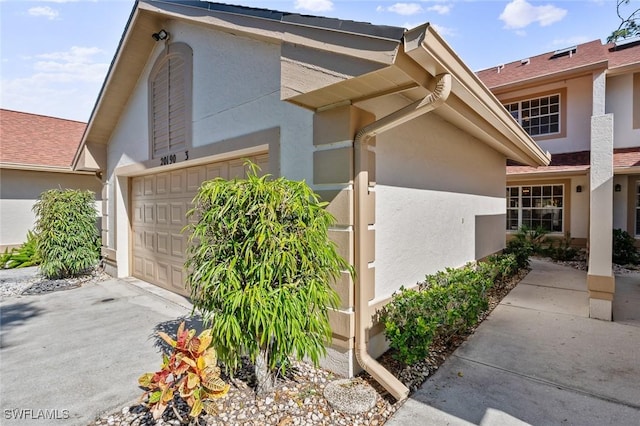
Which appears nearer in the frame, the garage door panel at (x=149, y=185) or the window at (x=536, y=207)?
the garage door panel at (x=149, y=185)

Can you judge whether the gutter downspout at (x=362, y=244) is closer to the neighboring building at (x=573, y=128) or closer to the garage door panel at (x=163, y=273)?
the garage door panel at (x=163, y=273)

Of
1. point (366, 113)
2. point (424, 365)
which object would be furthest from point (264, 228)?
point (424, 365)

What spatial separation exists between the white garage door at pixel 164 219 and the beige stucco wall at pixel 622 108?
1281 cm

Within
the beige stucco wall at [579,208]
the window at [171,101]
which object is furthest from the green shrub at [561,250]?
the window at [171,101]

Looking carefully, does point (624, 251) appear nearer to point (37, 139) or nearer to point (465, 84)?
point (465, 84)

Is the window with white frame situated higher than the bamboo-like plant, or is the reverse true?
Result: the window with white frame

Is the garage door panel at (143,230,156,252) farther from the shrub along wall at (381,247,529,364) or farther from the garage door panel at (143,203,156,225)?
the shrub along wall at (381,247,529,364)

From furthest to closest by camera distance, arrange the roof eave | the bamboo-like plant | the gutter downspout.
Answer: the gutter downspout < the bamboo-like plant < the roof eave

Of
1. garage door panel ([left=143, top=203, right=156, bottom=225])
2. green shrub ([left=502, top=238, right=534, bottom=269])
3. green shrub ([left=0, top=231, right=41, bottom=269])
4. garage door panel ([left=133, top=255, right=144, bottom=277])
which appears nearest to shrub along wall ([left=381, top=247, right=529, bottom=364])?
green shrub ([left=502, top=238, right=534, bottom=269])

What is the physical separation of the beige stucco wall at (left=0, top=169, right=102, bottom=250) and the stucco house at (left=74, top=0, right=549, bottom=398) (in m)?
4.51

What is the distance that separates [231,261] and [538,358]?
12.6 feet

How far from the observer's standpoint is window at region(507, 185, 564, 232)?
38.1 ft

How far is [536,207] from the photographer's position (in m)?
12.1

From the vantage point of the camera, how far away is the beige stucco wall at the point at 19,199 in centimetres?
1070
